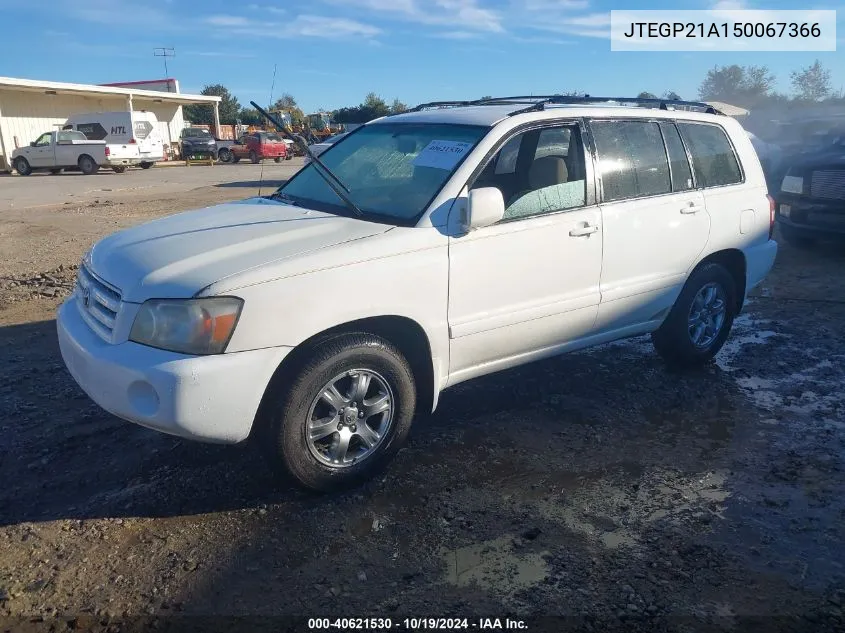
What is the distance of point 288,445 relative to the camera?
10.4 ft

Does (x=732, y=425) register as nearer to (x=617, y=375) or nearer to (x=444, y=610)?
(x=617, y=375)

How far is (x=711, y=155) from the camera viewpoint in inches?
197

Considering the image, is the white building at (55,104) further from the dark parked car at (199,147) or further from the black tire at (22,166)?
the dark parked car at (199,147)

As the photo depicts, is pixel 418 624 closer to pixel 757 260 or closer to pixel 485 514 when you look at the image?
pixel 485 514

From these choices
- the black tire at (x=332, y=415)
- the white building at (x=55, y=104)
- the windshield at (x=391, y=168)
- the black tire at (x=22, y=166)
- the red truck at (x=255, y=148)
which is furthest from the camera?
the red truck at (x=255, y=148)

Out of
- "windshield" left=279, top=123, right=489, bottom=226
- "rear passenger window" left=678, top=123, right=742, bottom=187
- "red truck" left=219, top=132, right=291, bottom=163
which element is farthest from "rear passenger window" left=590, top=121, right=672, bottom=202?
"red truck" left=219, top=132, right=291, bottom=163

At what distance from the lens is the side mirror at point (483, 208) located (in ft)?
11.3

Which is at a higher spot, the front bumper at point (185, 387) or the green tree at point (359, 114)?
the green tree at point (359, 114)

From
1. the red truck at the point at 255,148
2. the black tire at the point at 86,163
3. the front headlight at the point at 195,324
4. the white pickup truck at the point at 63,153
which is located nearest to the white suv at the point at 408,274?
the front headlight at the point at 195,324

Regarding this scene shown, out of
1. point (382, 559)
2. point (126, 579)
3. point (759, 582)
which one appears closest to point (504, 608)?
point (382, 559)

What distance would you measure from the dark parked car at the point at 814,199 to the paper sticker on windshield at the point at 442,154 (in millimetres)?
6911

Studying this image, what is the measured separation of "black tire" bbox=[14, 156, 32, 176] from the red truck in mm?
10473

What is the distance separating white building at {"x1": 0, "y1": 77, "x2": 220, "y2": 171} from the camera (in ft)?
101

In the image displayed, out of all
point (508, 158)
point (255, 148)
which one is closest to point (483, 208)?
point (508, 158)
